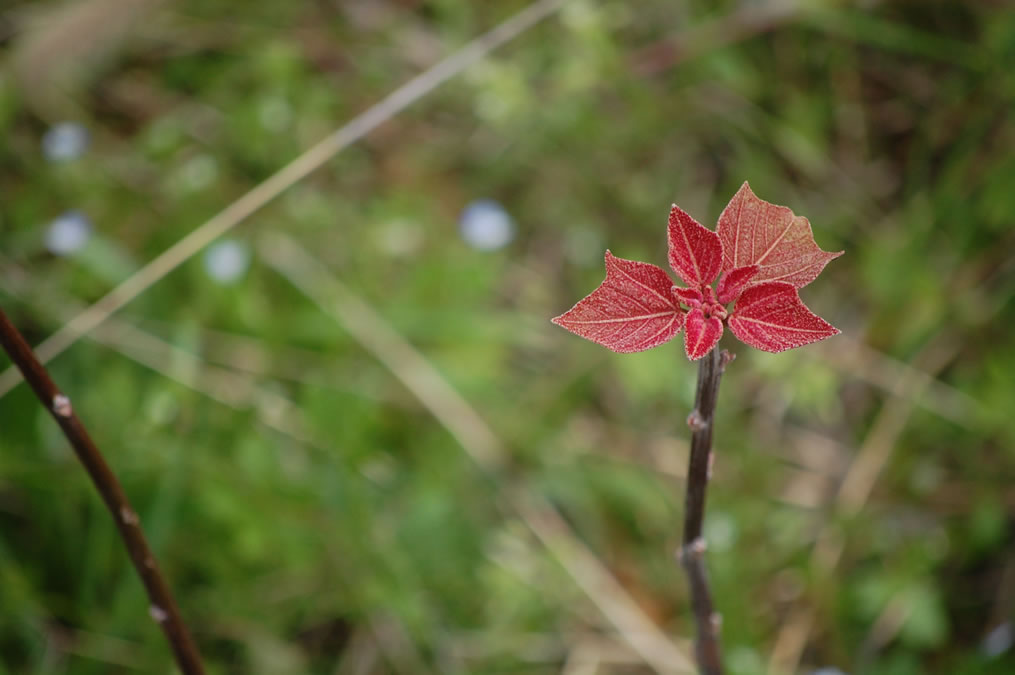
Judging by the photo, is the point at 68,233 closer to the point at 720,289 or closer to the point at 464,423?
the point at 464,423

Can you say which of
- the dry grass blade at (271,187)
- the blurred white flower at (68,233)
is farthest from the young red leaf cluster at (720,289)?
the blurred white flower at (68,233)

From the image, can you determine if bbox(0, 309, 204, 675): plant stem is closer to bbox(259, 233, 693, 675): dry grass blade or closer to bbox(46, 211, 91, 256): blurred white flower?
bbox(259, 233, 693, 675): dry grass blade

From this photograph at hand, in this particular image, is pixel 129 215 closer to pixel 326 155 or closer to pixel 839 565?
pixel 326 155

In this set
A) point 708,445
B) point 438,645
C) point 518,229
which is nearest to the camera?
point 708,445

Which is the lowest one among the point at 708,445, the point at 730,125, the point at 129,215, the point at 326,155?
the point at 708,445

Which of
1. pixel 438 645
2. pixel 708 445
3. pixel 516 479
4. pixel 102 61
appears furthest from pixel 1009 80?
pixel 102 61

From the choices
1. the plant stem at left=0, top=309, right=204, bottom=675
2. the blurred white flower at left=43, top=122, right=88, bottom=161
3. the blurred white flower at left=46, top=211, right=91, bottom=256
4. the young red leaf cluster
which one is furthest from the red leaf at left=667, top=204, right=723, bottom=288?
the blurred white flower at left=43, top=122, right=88, bottom=161

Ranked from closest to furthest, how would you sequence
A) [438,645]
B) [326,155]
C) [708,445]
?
[708,445] → [326,155] → [438,645]
